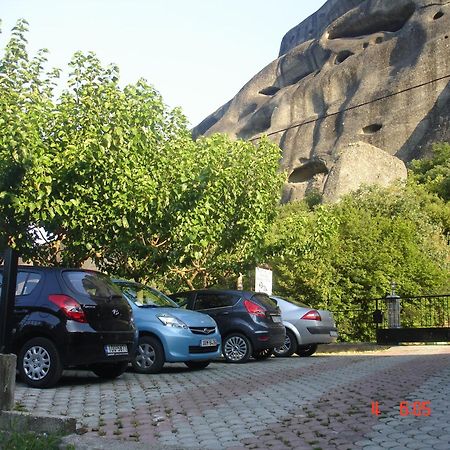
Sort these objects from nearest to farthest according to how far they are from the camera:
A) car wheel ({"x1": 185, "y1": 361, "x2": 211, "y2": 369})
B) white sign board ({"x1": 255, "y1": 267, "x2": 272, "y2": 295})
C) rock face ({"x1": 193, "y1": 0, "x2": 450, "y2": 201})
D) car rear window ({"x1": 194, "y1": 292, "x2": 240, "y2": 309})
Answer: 1. car wheel ({"x1": 185, "y1": 361, "x2": 211, "y2": 369})
2. car rear window ({"x1": 194, "y1": 292, "x2": 240, "y2": 309})
3. white sign board ({"x1": 255, "y1": 267, "x2": 272, "y2": 295})
4. rock face ({"x1": 193, "y1": 0, "x2": 450, "y2": 201})

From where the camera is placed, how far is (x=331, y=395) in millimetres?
7797

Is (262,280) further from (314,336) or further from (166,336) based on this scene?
(166,336)

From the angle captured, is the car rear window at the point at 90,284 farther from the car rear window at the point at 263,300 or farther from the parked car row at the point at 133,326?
the car rear window at the point at 263,300

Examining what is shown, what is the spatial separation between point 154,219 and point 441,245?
73.5 ft

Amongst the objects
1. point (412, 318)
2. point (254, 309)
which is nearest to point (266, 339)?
point (254, 309)

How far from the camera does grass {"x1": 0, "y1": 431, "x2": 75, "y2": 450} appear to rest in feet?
15.7

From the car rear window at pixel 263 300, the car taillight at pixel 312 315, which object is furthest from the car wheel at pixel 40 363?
the car taillight at pixel 312 315

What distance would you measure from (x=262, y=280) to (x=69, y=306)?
393 inches

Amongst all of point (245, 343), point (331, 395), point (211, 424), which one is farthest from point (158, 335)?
point (211, 424)

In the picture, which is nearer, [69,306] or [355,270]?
[69,306]

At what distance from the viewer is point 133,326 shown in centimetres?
947

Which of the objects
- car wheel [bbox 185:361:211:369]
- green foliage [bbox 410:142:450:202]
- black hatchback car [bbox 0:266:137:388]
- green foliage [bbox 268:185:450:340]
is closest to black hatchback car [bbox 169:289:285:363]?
car wheel [bbox 185:361:211:369]

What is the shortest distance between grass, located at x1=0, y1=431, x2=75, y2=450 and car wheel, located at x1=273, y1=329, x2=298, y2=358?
1066 centimetres

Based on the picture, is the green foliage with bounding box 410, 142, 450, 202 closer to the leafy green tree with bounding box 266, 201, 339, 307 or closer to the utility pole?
the leafy green tree with bounding box 266, 201, 339, 307
